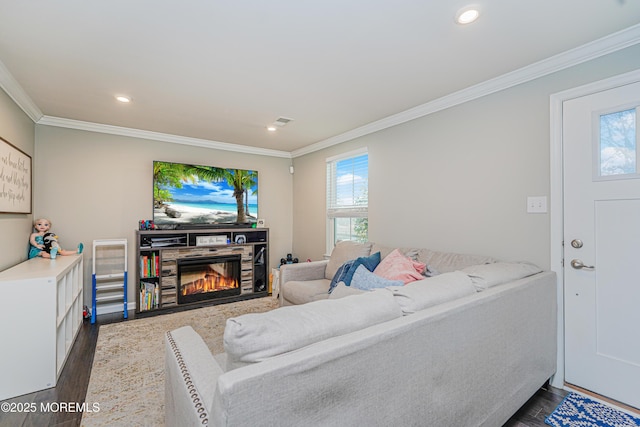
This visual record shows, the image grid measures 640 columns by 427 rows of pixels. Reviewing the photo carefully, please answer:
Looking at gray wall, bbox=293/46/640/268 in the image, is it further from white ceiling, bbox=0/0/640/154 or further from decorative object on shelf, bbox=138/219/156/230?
decorative object on shelf, bbox=138/219/156/230

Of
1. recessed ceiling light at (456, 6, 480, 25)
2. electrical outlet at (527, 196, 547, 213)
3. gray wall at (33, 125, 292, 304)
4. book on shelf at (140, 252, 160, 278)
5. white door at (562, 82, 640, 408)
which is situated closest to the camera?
recessed ceiling light at (456, 6, 480, 25)

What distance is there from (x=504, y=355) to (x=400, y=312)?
81cm

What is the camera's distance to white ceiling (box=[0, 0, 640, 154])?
1688 mm

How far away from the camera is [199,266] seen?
13.5 ft

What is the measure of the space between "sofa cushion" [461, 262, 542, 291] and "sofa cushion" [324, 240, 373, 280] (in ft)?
4.85

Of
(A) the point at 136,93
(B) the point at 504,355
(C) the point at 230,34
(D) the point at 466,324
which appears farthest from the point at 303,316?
(A) the point at 136,93

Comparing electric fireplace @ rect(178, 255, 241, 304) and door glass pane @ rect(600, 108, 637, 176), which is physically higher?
door glass pane @ rect(600, 108, 637, 176)

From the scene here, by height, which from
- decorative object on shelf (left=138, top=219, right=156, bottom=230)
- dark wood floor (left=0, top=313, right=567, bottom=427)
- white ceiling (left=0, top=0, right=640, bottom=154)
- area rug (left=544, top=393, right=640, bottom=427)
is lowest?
dark wood floor (left=0, top=313, right=567, bottom=427)

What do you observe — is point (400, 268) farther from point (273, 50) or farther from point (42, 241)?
point (42, 241)

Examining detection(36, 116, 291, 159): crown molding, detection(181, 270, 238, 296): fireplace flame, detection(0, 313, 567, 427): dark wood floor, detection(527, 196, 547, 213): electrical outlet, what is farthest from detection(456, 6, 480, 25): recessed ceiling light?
detection(181, 270, 238, 296): fireplace flame

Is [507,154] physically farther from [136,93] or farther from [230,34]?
[136,93]

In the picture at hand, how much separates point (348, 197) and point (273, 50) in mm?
2378

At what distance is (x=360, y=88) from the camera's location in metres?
2.69

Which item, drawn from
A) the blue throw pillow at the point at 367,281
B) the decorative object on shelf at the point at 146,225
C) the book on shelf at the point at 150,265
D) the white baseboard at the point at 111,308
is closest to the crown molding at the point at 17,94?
the decorative object on shelf at the point at 146,225
